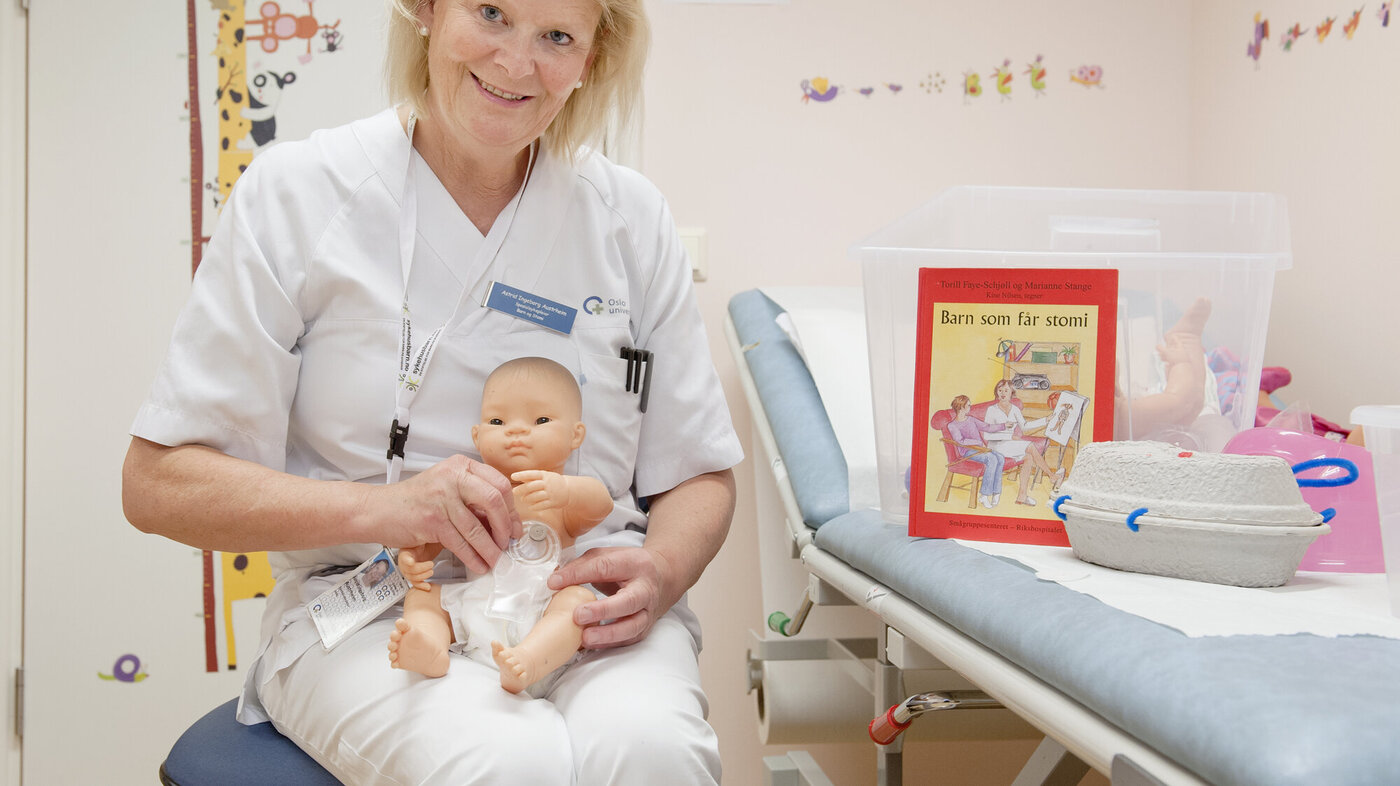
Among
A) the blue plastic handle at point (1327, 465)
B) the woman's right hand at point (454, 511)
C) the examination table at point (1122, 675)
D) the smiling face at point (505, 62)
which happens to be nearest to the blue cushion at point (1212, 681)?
the examination table at point (1122, 675)

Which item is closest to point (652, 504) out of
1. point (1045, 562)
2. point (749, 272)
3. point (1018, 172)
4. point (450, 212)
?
point (450, 212)

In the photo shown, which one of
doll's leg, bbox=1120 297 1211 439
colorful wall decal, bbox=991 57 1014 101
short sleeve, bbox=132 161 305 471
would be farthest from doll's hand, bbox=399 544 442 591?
colorful wall decal, bbox=991 57 1014 101

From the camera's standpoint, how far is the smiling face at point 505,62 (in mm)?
1154

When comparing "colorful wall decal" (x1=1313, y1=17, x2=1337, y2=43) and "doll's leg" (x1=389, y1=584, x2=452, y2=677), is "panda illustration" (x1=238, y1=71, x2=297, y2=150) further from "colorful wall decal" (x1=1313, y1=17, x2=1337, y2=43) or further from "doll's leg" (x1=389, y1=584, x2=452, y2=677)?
"colorful wall decal" (x1=1313, y1=17, x2=1337, y2=43)

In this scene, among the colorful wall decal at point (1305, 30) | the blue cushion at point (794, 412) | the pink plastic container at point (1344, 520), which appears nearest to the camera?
Result: the pink plastic container at point (1344, 520)

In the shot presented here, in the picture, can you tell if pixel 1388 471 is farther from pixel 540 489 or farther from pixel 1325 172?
pixel 1325 172

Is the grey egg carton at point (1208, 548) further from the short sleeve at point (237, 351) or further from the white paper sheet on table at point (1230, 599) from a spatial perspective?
the short sleeve at point (237, 351)

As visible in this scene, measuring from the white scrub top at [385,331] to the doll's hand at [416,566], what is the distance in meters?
0.13

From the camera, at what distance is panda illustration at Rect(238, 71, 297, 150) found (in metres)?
2.14

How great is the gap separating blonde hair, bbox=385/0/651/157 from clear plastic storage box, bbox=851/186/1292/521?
16.1 inches

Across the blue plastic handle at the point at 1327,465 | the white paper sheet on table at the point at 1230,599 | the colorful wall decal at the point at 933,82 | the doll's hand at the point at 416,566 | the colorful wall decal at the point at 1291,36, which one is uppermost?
the colorful wall decal at the point at 1291,36

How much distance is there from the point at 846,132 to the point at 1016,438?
1.25 metres

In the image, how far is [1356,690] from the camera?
23.0 inches

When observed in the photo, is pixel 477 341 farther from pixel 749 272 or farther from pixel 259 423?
pixel 749 272
